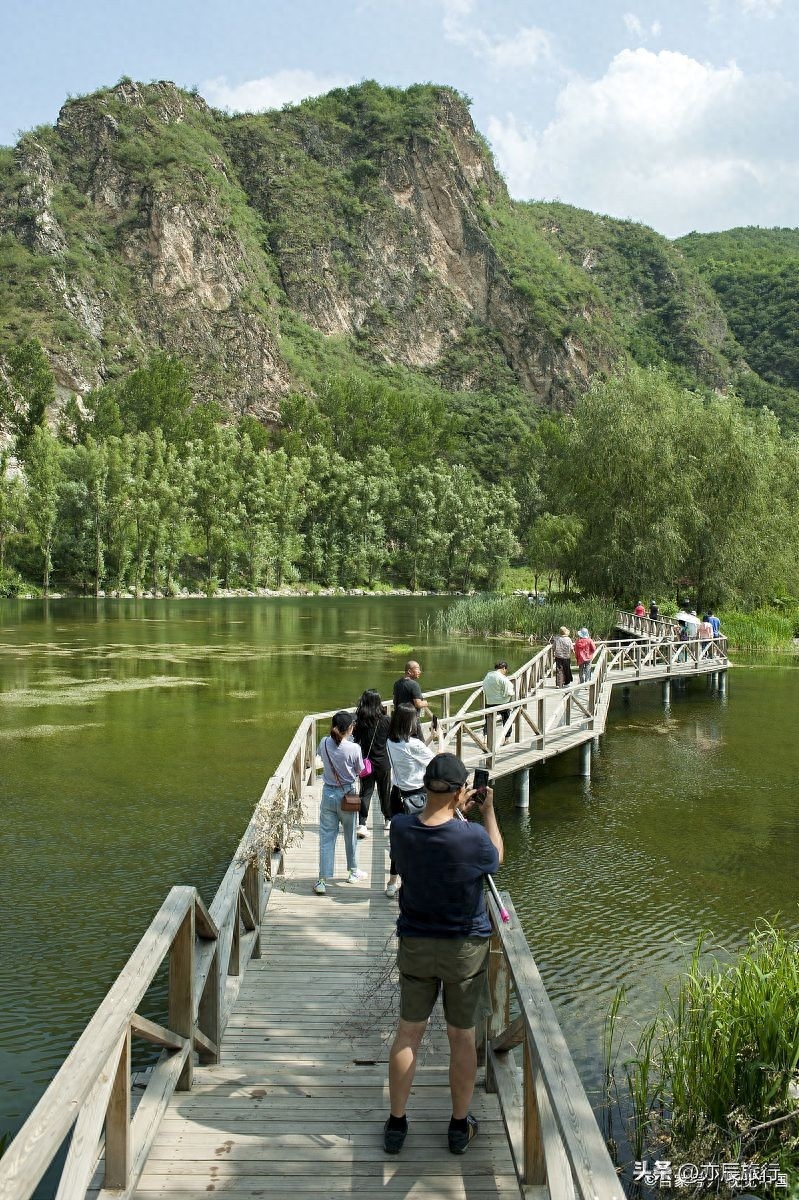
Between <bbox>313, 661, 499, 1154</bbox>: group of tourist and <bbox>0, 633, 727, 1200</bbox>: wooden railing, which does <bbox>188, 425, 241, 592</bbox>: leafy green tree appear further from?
<bbox>313, 661, 499, 1154</bbox>: group of tourist

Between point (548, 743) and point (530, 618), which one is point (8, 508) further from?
point (548, 743)

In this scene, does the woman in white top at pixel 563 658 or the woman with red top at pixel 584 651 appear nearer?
the woman in white top at pixel 563 658

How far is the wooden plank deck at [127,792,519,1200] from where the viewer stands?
13.7ft

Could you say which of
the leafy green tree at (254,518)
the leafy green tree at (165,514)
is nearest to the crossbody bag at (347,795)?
the leafy green tree at (165,514)

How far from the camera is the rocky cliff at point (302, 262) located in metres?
106

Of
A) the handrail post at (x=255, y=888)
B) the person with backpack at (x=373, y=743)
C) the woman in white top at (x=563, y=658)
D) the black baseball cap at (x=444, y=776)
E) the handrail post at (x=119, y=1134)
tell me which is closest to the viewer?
the handrail post at (x=119, y=1134)

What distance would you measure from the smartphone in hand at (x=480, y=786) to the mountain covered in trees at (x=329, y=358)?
35.5 m

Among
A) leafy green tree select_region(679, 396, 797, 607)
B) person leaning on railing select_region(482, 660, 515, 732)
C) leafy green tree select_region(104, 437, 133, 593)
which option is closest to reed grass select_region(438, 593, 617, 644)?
leafy green tree select_region(679, 396, 797, 607)

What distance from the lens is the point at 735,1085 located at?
5754mm

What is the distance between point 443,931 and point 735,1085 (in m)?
2.87

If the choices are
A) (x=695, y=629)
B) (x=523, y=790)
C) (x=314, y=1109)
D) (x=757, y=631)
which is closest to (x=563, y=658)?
(x=523, y=790)

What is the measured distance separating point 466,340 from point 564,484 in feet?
368

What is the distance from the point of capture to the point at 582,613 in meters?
39.1

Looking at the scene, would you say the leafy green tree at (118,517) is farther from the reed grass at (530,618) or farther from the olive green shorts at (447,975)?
the olive green shorts at (447,975)
